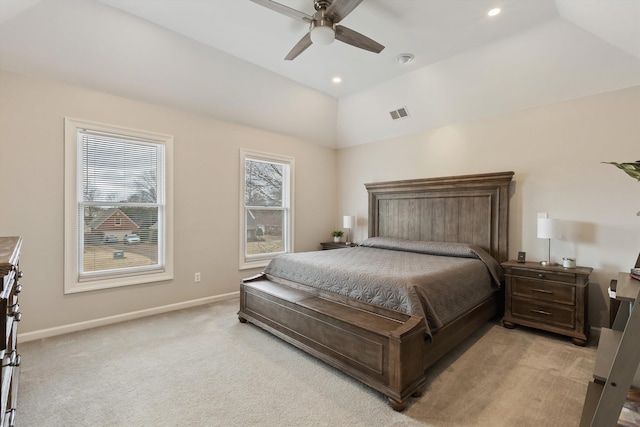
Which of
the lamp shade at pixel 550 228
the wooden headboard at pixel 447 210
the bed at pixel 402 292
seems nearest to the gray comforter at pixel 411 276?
the bed at pixel 402 292

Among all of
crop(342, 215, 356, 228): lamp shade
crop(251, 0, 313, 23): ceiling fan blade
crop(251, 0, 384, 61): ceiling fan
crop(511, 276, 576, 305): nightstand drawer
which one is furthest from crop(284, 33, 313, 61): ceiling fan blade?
crop(511, 276, 576, 305): nightstand drawer

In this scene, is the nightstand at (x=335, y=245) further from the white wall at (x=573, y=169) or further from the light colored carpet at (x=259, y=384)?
the light colored carpet at (x=259, y=384)

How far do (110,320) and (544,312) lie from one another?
15.3 feet

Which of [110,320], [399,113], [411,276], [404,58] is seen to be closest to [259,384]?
[411,276]

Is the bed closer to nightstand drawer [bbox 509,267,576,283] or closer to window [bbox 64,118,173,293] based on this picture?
nightstand drawer [bbox 509,267,576,283]

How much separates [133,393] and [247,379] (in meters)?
0.78

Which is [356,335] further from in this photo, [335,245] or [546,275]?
[335,245]

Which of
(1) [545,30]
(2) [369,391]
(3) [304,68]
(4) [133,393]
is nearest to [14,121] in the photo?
(4) [133,393]

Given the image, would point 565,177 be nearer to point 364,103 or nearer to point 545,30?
point 545,30

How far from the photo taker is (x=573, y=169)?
332 centimetres

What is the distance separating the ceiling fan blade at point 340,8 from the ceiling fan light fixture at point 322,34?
9cm

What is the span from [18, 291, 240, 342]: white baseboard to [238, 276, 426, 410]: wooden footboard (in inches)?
55.9

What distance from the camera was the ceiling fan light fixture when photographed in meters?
2.36

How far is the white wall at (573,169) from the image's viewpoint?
304 centimetres
